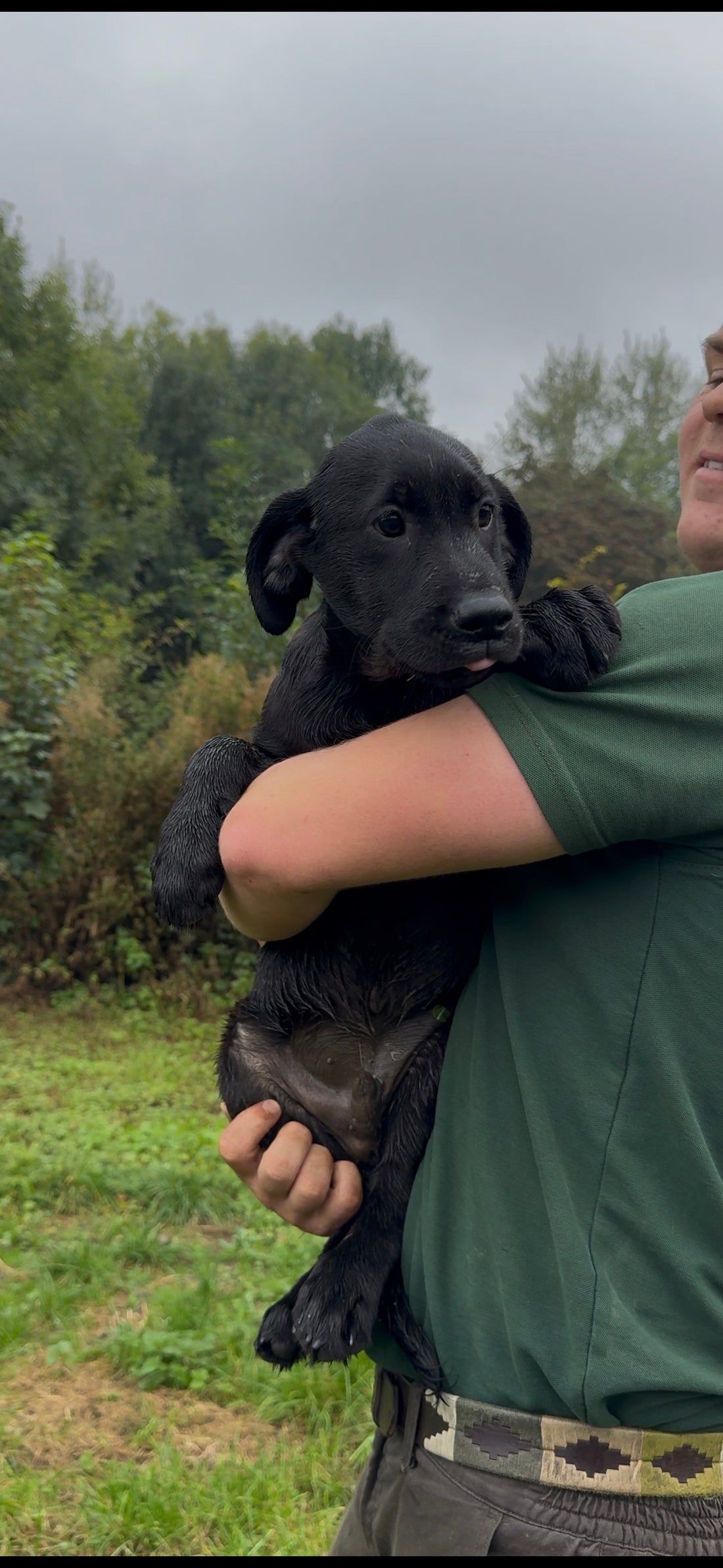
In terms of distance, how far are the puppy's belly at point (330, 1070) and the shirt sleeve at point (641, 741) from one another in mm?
794

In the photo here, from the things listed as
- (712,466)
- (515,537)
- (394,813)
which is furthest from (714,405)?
(394,813)

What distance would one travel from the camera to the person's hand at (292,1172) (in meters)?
1.73

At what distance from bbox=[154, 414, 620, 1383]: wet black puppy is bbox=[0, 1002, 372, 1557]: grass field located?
163 centimetres

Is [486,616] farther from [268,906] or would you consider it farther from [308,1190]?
[308,1190]

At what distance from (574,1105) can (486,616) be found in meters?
0.65

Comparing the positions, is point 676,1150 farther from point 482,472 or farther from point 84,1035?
point 84,1035

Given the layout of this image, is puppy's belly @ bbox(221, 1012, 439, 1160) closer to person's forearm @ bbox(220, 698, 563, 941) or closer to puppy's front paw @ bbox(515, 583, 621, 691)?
person's forearm @ bbox(220, 698, 563, 941)

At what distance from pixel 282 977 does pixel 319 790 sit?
72 centimetres

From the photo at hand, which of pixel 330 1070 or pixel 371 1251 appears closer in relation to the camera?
pixel 371 1251

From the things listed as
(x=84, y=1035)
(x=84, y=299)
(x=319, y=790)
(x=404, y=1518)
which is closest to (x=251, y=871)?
(x=319, y=790)

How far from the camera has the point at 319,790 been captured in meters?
1.43

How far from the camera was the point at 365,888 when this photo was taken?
1.93 metres

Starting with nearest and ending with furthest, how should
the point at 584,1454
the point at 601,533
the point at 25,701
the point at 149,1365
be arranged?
the point at 584,1454, the point at 149,1365, the point at 25,701, the point at 601,533

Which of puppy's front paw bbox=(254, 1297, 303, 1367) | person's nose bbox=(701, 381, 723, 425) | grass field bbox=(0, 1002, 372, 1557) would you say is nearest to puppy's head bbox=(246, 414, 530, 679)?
person's nose bbox=(701, 381, 723, 425)
